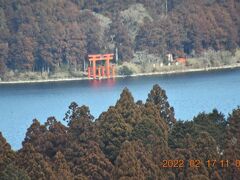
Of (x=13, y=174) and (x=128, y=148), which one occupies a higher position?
(x=128, y=148)

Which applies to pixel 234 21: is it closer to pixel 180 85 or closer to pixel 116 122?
pixel 180 85

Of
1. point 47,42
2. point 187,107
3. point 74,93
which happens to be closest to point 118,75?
point 47,42

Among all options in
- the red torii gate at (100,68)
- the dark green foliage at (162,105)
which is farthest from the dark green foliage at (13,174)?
the red torii gate at (100,68)

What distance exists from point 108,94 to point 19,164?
2480 centimetres

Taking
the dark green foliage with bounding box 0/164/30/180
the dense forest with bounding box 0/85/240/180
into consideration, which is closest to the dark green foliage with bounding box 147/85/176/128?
the dense forest with bounding box 0/85/240/180

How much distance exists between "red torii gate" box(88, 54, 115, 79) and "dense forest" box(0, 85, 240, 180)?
29645 mm

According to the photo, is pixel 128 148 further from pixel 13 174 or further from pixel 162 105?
pixel 162 105

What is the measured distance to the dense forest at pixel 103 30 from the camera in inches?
2488

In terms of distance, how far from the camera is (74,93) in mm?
51219

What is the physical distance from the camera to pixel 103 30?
66125 mm
